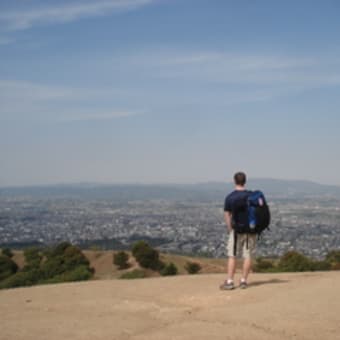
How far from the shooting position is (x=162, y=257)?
39.5 m

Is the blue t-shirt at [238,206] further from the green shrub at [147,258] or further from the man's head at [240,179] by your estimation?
the green shrub at [147,258]

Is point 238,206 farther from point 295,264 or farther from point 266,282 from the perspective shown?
point 295,264

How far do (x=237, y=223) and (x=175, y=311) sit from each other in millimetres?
2038

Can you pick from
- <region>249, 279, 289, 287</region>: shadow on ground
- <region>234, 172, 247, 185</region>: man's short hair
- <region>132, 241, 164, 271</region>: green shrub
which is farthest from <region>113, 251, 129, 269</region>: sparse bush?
<region>234, 172, 247, 185</region>: man's short hair

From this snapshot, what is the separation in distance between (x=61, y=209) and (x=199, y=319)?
12732 centimetres

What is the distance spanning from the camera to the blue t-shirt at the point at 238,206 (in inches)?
360

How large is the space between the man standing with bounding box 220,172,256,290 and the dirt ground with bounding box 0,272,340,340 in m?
0.36

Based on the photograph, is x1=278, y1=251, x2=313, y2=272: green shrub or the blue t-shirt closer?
the blue t-shirt

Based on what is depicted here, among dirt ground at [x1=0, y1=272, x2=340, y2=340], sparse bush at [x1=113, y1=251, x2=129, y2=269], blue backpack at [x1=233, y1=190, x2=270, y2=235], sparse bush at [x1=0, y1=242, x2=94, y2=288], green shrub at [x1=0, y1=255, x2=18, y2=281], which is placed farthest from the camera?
sparse bush at [x1=113, y1=251, x2=129, y2=269]

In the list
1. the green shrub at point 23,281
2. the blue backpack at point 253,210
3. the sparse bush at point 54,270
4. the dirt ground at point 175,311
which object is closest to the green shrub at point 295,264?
the sparse bush at point 54,270

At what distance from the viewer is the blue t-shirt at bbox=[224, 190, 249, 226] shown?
915 cm

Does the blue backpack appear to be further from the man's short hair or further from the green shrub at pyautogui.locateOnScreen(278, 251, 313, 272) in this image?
the green shrub at pyautogui.locateOnScreen(278, 251, 313, 272)

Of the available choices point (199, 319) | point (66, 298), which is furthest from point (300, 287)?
point (66, 298)

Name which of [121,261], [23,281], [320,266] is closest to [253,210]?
[23,281]
